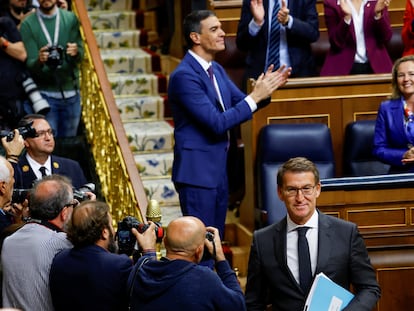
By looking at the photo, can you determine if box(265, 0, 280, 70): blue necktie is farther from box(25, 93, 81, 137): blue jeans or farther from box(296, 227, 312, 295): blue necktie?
box(296, 227, 312, 295): blue necktie

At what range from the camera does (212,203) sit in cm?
589

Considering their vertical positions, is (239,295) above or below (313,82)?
below

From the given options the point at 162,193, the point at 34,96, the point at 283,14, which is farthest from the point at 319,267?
the point at 34,96

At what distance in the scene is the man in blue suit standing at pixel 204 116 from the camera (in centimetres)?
580

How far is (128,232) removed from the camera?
4480 millimetres

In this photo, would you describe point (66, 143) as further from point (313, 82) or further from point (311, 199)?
point (311, 199)

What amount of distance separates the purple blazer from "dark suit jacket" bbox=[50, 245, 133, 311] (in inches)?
133

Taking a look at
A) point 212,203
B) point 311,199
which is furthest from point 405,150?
point 311,199

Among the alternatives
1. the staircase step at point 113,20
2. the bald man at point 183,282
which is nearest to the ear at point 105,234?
the bald man at point 183,282

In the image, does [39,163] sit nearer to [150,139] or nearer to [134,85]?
[150,139]

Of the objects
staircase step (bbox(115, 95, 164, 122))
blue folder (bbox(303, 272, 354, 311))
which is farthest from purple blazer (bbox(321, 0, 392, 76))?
blue folder (bbox(303, 272, 354, 311))

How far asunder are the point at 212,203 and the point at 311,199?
158 cm

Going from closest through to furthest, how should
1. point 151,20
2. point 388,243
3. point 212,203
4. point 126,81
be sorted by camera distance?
1. point 388,243
2. point 212,203
3. point 126,81
4. point 151,20

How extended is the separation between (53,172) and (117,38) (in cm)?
346
